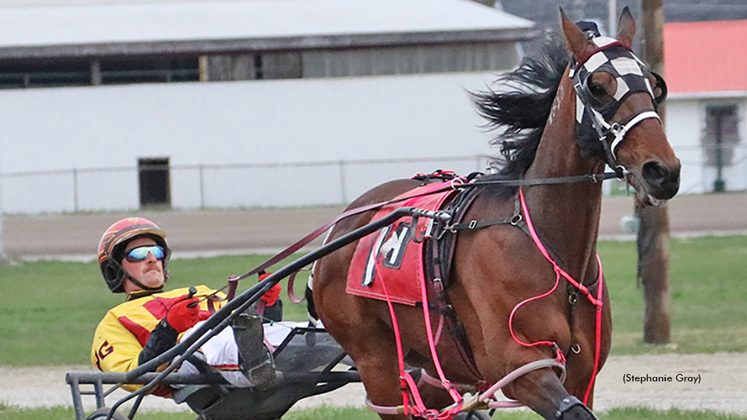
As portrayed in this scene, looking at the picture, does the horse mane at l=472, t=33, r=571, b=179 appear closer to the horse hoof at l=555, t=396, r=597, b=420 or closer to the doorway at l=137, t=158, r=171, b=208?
the horse hoof at l=555, t=396, r=597, b=420

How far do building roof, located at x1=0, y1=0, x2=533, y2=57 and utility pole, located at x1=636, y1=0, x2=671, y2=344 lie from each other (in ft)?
61.5

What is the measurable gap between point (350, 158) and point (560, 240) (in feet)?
77.4

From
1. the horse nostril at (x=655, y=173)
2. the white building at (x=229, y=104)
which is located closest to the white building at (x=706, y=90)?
the white building at (x=229, y=104)

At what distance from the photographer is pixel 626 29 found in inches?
163

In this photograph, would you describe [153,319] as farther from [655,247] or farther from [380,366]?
[655,247]

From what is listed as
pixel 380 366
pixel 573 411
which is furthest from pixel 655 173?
pixel 380 366

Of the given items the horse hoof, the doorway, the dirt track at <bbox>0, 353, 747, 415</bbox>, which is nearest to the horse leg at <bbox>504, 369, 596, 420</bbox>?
the horse hoof

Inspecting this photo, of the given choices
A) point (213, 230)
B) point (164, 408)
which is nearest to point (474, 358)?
point (164, 408)

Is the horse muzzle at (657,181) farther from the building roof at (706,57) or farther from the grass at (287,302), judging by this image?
the building roof at (706,57)

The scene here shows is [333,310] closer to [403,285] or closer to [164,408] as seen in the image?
[403,285]

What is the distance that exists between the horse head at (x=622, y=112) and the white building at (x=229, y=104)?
70.7ft

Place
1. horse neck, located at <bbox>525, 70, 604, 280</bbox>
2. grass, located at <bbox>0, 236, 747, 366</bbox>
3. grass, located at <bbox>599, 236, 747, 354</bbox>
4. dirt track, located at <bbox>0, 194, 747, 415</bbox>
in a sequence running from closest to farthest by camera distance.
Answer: horse neck, located at <bbox>525, 70, 604, 280</bbox>, dirt track, located at <bbox>0, 194, 747, 415</bbox>, grass, located at <bbox>599, 236, 747, 354</bbox>, grass, located at <bbox>0, 236, 747, 366</bbox>

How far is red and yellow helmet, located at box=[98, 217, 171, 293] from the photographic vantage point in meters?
5.64

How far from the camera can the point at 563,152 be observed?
4145 millimetres
